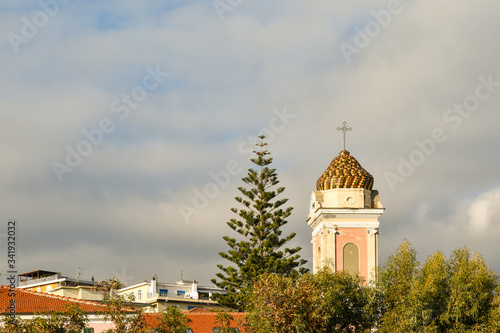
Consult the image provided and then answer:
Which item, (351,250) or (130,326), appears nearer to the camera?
(130,326)

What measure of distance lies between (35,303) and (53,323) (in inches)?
424

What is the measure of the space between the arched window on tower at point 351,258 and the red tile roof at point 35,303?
1252 centimetres

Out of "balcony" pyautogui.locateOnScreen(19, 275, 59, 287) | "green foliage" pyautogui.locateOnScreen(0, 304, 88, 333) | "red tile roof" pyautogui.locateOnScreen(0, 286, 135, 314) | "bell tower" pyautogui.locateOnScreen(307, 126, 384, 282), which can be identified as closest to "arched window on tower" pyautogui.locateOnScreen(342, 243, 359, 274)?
"bell tower" pyautogui.locateOnScreen(307, 126, 384, 282)

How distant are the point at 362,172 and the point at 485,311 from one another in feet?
36.7

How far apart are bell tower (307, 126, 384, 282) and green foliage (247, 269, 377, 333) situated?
518 centimetres

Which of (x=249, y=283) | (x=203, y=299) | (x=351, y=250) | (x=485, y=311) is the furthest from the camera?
(x=203, y=299)

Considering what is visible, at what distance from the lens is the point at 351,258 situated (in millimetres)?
42312

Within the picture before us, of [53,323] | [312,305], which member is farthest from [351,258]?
[53,323]

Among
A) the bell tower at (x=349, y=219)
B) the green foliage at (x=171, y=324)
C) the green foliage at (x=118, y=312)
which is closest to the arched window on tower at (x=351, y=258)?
the bell tower at (x=349, y=219)

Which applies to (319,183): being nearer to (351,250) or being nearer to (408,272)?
(351,250)

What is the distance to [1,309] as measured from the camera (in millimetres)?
42688

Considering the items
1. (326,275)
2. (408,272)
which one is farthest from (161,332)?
(408,272)

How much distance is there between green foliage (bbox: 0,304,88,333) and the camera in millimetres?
33656

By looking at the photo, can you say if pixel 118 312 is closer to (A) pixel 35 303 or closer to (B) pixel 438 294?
(A) pixel 35 303
